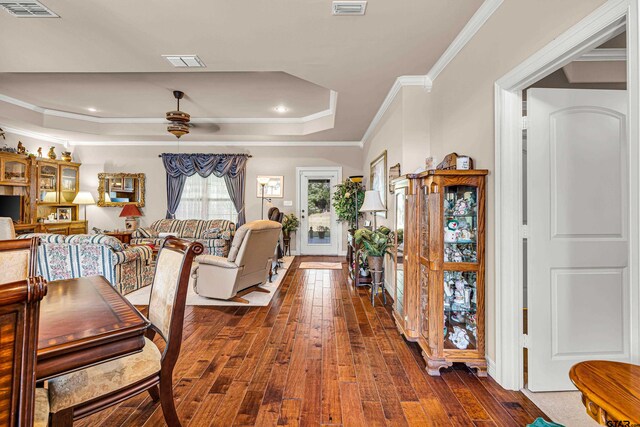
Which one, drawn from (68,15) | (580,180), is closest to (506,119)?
(580,180)

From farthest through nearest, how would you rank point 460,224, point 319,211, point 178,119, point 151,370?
point 319,211, point 178,119, point 460,224, point 151,370

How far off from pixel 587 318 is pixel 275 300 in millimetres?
3076

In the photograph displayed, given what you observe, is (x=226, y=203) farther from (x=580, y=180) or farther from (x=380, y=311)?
(x=580, y=180)

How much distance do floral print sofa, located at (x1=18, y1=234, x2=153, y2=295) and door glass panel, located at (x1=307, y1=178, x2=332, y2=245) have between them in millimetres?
4238

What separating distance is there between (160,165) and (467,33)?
7204 millimetres

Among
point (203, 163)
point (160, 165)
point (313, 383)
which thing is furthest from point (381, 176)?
point (160, 165)

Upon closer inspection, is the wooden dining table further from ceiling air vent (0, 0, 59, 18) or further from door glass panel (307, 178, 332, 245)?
door glass panel (307, 178, 332, 245)

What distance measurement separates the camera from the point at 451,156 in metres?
2.66

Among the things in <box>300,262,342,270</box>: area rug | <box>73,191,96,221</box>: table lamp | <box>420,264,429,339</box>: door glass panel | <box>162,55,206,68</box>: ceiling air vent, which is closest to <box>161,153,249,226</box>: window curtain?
<box>73,191,96,221</box>: table lamp

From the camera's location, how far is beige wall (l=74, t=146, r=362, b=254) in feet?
24.6

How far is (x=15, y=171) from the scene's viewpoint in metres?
5.95

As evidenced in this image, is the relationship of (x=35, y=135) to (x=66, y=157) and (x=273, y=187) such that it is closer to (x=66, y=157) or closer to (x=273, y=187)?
(x=66, y=157)

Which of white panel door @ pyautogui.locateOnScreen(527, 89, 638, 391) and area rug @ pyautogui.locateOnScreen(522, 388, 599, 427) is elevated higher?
white panel door @ pyautogui.locateOnScreen(527, 89, 638, 391)

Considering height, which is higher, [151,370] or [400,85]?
[400,85]
